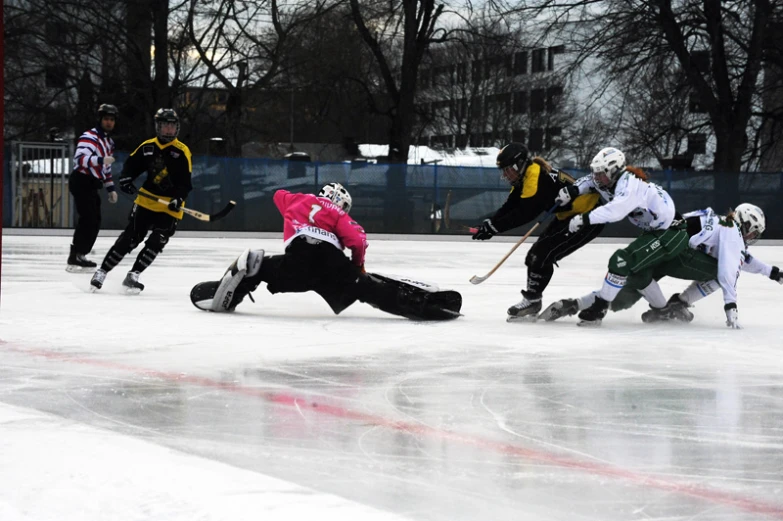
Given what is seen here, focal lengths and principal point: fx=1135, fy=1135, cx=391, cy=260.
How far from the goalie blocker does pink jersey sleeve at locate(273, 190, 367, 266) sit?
80mm

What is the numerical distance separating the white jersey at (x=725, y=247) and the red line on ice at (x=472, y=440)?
11.3 ft

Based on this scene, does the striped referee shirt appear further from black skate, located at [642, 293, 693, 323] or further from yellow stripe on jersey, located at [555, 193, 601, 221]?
black skate, located at [642, 293, 693, 323]

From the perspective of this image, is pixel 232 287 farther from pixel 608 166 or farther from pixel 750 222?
pixel 750 222

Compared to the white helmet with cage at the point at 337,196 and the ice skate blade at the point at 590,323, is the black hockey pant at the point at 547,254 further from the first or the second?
the white helmet with cage at the point at 337,196

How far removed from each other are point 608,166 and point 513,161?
64 centimetres

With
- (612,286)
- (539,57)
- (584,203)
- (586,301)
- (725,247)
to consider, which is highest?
(539,57)

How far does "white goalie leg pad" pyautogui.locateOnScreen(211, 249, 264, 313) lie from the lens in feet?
22.5

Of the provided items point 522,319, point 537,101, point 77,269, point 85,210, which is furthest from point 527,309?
point 537,101

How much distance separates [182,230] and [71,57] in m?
6.96

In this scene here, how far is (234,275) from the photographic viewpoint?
275 inches

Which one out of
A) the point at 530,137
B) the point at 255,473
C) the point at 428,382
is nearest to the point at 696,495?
the point at 255,473

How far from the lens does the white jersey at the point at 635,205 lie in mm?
6582

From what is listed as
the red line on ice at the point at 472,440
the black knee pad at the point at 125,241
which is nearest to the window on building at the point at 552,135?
the black knee pad at the point at 125,241

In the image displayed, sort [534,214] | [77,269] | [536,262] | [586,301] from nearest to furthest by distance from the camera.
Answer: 1. [586,301]
2. [536,262]
3. [534,214]
4. [77,269]
